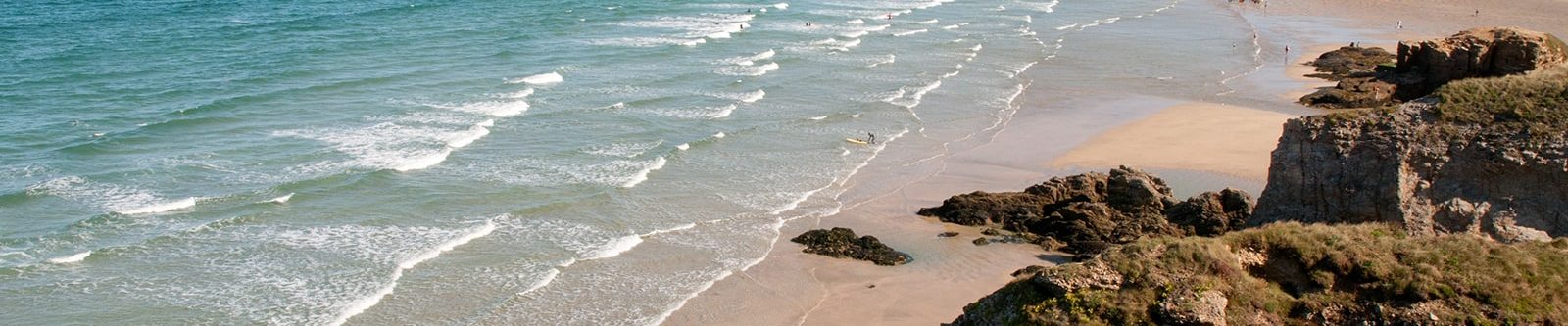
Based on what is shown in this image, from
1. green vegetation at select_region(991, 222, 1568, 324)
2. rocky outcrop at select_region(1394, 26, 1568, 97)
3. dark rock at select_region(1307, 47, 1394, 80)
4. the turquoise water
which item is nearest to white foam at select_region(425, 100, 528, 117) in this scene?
the turquoise water

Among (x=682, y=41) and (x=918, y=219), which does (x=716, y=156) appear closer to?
(x=918, y=219)

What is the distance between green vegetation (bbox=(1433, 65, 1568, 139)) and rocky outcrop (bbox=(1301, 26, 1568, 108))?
621 inches

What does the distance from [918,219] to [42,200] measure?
1925cm

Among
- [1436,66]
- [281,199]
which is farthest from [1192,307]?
[1436,66]

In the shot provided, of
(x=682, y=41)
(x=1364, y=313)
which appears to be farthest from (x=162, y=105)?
(x=1364, y=313)

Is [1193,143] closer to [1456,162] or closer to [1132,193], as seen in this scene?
[1132,193]

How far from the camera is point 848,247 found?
25.8 m

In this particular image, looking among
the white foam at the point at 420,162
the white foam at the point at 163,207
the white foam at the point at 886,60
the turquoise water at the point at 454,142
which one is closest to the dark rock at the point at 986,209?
the turquoise water at the point at 454,142

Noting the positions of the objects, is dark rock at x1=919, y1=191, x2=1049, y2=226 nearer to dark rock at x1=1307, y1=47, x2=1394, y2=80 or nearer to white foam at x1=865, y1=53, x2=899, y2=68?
white foam at x1=865, y1=53, x2=899, y2=68

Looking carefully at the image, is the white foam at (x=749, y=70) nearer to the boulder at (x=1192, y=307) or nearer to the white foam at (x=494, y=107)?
the white foam at (x=494, y=107)

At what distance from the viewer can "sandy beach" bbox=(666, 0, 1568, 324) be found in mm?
22719

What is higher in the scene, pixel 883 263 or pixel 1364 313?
pixel 1364 313

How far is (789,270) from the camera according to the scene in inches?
969

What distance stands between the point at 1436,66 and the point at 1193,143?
32.0 feet
